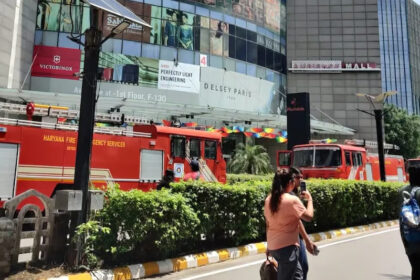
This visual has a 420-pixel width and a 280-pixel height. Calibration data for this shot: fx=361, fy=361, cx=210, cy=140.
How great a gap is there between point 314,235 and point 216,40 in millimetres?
29470

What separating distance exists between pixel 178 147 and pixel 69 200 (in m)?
8.35

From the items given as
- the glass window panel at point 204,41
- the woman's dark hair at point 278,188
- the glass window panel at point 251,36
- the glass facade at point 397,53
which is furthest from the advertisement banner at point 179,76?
the glass facade at point 397,53

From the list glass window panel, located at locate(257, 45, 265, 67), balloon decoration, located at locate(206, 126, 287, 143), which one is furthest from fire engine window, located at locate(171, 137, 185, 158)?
glass window panel, located at locate(257, 45, 265, 67)

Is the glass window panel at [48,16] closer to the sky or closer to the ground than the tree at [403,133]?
closer to the sky

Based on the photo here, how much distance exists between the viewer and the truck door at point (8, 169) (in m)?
9.57

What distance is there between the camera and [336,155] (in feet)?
56.2

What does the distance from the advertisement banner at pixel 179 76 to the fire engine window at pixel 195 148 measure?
1957cm

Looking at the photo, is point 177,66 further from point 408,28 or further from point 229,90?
point 408,28

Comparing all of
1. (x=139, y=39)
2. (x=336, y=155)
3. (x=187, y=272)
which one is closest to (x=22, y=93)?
(x=139, y=39)

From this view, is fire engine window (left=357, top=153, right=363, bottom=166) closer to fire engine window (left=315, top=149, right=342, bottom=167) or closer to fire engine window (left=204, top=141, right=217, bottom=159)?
fire engine window (left=315, top=149, right=342, bottom=167)

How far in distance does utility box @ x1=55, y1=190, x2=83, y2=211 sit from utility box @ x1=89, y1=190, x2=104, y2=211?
0.80ft

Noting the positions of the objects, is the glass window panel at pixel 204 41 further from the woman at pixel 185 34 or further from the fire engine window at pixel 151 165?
the fire engine window at pixel 151 165

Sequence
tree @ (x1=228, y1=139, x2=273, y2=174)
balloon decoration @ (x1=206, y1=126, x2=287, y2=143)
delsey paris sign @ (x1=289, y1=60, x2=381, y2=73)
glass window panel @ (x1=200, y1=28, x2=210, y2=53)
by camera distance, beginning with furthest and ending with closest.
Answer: delsey paris sign @ (x1=289, y1=60, x2=381, y2=73) < glass window panel @ (x1=200, y1=28, x2=210, y2=53) < balloon decoration @ (x1=206, y1=126, x2=287, y2=143) < tree @ (x1=228, y1=139, x2=273, y2=174)

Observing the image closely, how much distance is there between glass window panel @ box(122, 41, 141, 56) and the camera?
3219 cm
